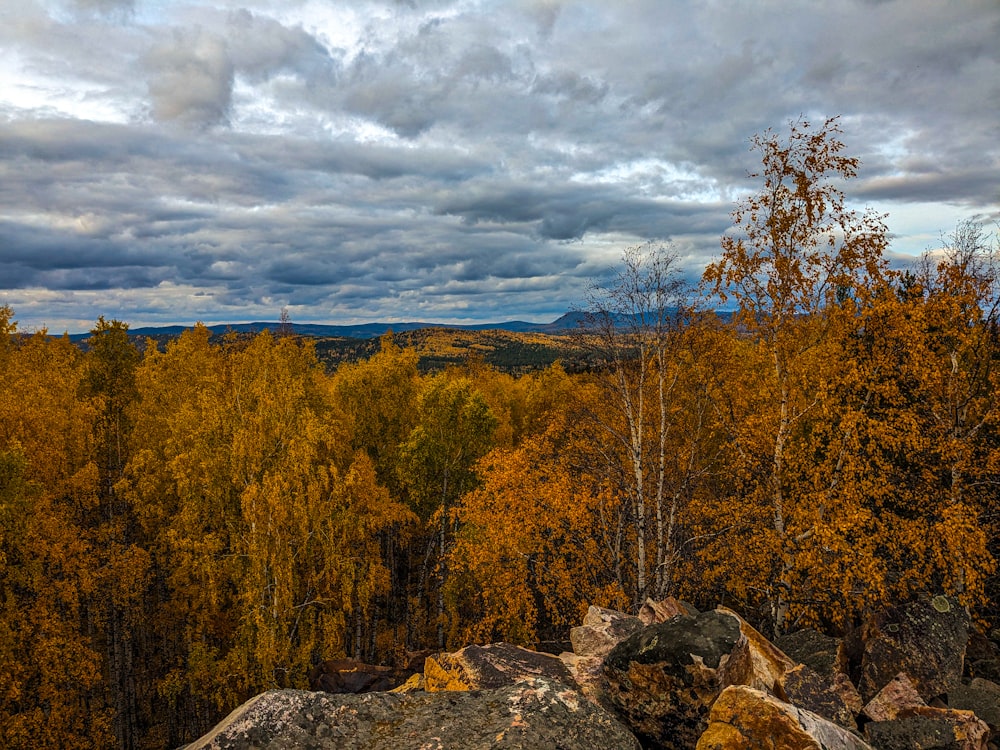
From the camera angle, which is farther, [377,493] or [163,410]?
[163,410]

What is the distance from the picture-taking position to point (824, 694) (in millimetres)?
10117

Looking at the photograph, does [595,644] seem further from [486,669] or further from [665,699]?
[665,699]

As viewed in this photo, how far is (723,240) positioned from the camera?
1895 centimetres

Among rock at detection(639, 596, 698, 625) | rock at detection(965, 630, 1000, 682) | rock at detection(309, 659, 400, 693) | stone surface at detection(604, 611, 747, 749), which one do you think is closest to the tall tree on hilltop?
rock at detection(309, 659, 400, 693)

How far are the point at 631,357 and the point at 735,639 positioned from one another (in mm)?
11617

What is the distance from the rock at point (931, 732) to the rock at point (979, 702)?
8.15ft

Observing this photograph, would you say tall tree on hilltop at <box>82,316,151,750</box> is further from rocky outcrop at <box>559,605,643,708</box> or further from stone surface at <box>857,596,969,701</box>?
stone surface at <box>857,596,969,701</box>

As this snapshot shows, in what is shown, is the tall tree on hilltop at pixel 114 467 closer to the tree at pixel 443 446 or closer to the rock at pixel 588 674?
the tree at pixel 443 446

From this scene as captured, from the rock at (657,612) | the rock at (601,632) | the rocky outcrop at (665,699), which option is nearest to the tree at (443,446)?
the rock at (657,612)

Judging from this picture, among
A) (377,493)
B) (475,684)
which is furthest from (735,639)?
(377,493)

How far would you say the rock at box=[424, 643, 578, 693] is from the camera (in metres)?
9.72

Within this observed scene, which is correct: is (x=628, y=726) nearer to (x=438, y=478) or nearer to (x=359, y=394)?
(x=438, y=478)

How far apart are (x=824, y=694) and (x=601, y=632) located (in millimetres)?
4147

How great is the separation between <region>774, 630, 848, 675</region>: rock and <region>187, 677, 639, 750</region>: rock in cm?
682
